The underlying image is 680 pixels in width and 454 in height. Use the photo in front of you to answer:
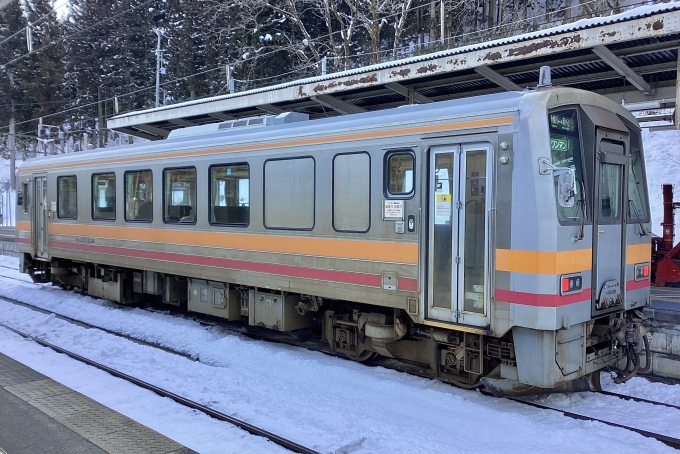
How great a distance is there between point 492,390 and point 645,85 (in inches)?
271

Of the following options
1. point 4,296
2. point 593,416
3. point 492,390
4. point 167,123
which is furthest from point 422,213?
point 167,123

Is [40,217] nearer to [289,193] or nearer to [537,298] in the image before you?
[289,193]

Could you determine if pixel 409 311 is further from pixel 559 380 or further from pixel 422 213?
pixel 559 380

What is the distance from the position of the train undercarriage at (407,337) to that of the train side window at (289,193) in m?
1.11

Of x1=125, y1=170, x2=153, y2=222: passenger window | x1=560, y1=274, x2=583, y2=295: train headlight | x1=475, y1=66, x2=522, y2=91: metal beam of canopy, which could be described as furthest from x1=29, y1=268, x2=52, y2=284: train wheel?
x1=560, y1=274, x2=583, y2=295: train headlight

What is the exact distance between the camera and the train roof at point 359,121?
19.0ft

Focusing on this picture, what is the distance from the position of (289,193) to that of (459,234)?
9.27 ft

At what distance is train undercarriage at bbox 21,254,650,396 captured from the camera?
611cm

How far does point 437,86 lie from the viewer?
1155 cm


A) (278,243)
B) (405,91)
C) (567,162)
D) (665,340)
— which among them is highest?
(405,91)

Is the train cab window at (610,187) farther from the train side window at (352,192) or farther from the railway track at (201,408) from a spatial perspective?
the railway track at (201,408)

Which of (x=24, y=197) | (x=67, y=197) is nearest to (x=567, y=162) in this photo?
(x=67, y=197)

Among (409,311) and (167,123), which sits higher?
(167,123)

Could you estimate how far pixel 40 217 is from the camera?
13836 mm
